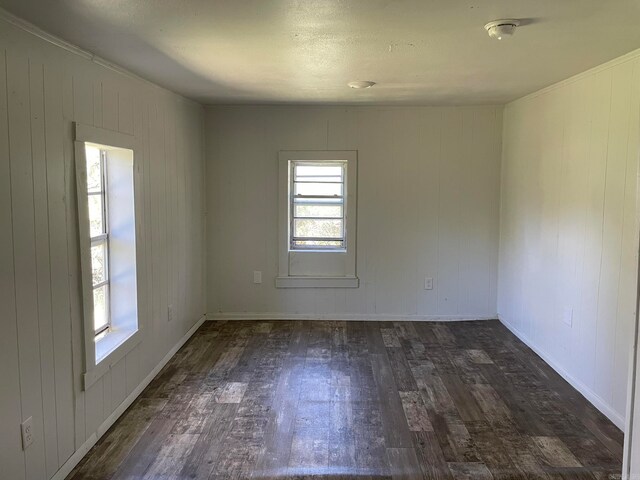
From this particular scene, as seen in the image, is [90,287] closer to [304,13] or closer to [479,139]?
[304,13]

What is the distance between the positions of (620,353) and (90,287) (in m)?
2.98

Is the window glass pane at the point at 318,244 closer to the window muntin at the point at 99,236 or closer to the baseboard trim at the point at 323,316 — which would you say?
the baseboard trim at the point at 323,316

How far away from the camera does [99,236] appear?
3.08 meters

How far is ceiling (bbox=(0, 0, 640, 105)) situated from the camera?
195 centimetres

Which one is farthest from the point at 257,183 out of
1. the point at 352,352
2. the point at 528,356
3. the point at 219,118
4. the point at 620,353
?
the point at 620,353

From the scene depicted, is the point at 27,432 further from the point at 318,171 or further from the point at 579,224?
the point at 318,171

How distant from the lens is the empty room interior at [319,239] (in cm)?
215

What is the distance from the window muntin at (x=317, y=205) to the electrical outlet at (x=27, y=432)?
10.5 ft

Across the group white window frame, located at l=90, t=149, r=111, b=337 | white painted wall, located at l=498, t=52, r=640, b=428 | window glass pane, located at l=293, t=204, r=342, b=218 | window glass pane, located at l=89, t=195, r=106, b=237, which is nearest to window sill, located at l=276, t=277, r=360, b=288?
window glass pane, located at l=293, t=204, r=342, b=218

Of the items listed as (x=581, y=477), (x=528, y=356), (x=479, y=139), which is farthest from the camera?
(x=479, y=139)

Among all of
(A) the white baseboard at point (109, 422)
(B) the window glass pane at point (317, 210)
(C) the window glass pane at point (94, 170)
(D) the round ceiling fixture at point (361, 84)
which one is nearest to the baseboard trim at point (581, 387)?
(B) the window glass pane at point (317, 210)

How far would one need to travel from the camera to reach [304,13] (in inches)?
79.0

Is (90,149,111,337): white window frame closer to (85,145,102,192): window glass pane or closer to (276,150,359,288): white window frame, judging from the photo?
(85,145,102,192): window glass pane

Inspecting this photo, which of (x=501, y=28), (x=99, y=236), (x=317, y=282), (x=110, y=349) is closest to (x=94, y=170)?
(x=99, y=236)
